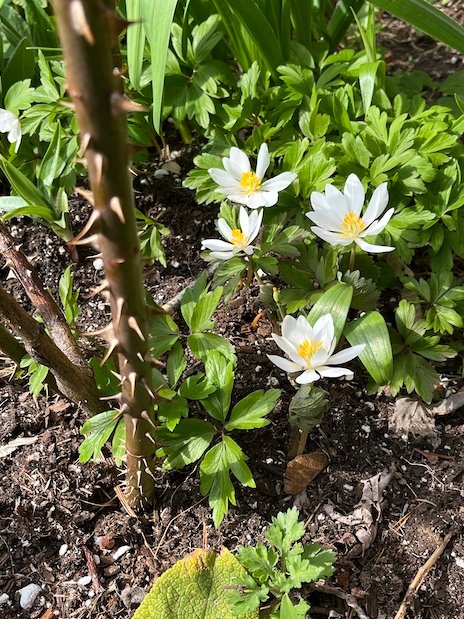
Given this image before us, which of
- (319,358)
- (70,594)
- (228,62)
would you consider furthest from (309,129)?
(70,594)

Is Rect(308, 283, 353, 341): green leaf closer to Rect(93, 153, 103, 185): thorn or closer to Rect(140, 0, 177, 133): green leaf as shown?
Rect(140, 0, 177, 133): green leaf

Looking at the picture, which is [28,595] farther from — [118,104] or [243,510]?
[118,104]

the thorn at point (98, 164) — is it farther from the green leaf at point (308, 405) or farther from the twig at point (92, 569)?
the twig at point (92, 569)

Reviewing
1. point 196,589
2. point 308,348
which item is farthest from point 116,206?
point 196,589

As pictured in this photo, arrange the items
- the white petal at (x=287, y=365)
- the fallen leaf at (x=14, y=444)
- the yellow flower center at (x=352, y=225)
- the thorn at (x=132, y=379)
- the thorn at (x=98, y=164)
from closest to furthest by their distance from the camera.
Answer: the thorn at (x=98, y=164), the thorn at (x=132, y=379), the white petal at (x=287, y=365), the yellow flower center at (x=352, y=225), the fallen leaf at (x=14, y=444)

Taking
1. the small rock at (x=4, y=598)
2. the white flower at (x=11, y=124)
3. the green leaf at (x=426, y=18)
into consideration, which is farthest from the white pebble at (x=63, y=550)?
the green leaf at (x=426, y=18)

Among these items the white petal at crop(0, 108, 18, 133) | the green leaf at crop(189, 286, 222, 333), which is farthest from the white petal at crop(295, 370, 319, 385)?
the white petal at crop(0, 108, 18, 133)

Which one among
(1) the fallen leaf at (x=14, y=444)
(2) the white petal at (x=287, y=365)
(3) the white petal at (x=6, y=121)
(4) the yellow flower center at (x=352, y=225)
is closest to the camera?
(2) the white petal at (x=287, y=365)

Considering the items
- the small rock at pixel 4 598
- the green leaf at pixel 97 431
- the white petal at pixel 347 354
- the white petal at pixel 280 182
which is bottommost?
the small rock at pixel 4 598
